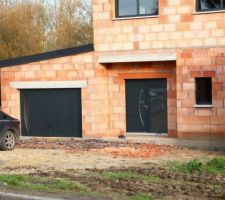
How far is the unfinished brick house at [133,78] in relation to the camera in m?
19.4

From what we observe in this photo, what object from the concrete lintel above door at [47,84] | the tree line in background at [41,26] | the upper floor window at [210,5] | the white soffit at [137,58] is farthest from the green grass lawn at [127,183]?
the tree line in background at [41,26]

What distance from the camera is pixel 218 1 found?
19391 mm

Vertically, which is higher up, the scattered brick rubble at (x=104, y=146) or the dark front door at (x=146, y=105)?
the dark front door at (x=146, y=105)

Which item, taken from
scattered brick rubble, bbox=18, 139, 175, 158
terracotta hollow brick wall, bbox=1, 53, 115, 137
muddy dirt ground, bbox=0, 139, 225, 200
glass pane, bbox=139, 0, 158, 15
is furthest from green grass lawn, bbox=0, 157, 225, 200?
glass pane, bbox=139, 0, 158, 15

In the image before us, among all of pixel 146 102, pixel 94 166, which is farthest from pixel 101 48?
pixel 94 166

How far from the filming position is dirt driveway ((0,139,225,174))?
14453 mm

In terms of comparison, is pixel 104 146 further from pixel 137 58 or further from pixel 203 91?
pixel 203 91

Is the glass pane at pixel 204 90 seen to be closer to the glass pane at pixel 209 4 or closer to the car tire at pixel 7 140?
the glass pane at pixel 209 4

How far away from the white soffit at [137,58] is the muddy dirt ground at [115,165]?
9.40 feet

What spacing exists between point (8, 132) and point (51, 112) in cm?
420

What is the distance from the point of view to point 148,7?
20.5 m

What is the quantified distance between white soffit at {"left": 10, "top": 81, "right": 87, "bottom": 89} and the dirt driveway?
205 centimetres

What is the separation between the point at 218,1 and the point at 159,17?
2.03 meters

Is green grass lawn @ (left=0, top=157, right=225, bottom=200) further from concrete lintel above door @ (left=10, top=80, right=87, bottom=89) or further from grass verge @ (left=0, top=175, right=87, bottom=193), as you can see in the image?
concrete lintel above door @ (left=10, top=80, right=87, bottom=89)
